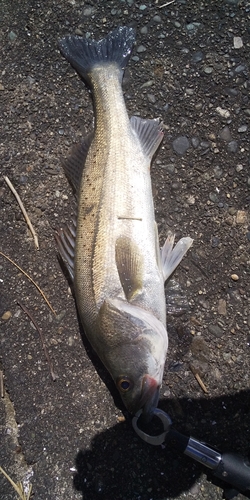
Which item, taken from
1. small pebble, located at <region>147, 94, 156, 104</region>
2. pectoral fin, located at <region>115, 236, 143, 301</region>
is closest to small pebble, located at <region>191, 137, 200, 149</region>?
small pebble, located at <region>147, 94, 156, 104</region>

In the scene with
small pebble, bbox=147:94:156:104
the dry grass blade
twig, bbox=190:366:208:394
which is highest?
small pebble, bbox=147:94:156:104

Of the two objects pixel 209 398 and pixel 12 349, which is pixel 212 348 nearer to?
pixel 209 398

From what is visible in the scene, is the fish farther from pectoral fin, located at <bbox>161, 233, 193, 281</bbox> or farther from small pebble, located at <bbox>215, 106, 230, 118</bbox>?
small pebble, located at <bbox>215, 106, 230, 118</bbox>

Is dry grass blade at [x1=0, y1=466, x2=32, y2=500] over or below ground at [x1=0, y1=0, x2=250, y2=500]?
below

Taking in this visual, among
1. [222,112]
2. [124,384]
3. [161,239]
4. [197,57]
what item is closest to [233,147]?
[222,112]

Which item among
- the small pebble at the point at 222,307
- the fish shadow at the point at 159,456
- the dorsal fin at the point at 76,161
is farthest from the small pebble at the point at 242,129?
the fish shadow at the point at 159,456

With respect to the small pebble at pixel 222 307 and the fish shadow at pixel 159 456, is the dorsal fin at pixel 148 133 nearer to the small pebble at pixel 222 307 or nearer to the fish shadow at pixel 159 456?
the small pebble at pixel 222 307

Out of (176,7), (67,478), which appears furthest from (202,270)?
(176,7)

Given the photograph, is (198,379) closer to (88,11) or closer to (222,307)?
(222,307)
